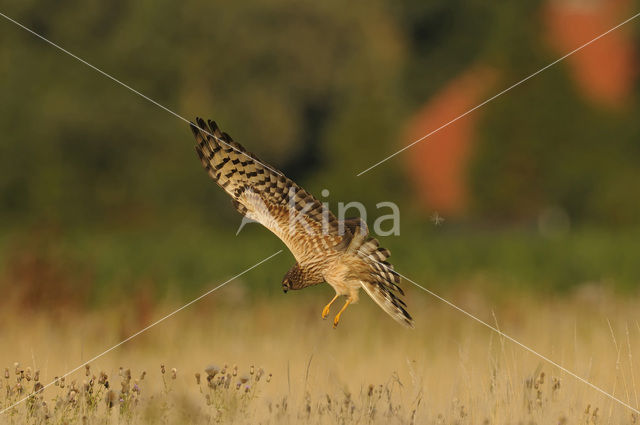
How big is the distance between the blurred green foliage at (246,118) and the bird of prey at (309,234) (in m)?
17.4

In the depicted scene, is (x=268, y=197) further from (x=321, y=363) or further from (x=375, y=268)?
(x=321, y=363)

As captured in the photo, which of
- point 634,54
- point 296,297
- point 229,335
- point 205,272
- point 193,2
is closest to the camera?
point 229,335

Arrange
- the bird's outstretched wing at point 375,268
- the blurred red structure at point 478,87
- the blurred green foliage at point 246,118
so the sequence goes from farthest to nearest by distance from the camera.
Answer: the blurred red structure at point 478,87
the blurred green foliage at point 246,118
the bird's outstretched wing at point 375,268

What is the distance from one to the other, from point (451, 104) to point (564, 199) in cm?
1281

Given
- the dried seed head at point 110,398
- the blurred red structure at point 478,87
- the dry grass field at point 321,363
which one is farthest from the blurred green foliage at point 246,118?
the dried seed head at point 110,398

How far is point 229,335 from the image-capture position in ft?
36.3

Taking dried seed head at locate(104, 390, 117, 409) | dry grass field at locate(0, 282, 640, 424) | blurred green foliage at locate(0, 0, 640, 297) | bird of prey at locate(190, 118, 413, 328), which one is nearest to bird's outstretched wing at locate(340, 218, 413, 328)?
bird of prey at locate(190, 118, 413, 328)

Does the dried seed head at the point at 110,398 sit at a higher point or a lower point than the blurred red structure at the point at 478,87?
lower

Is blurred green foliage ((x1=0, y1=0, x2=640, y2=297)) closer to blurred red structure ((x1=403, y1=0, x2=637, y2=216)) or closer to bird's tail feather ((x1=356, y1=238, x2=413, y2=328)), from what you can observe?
blurred red structure ((x1=403, y1=0, x2=637, y2=216))

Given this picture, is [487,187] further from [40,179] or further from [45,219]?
[45,219]

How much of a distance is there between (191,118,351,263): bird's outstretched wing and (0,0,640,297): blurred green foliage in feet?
56.7

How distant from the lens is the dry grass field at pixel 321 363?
551 centimetres

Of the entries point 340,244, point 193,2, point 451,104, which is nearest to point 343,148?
point 193,2

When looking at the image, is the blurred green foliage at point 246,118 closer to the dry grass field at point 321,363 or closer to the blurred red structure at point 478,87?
the blurred red structure at point 478,87
